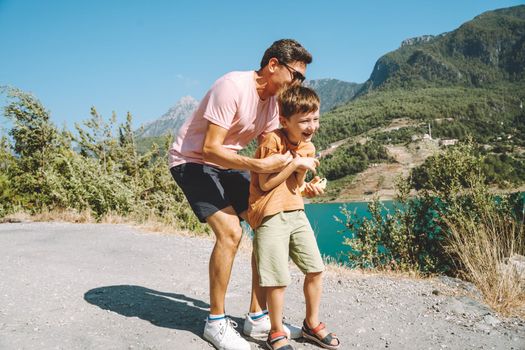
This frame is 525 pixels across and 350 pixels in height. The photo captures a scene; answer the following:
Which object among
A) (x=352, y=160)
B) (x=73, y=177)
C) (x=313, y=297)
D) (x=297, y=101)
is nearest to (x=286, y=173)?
(x=297, y=101)

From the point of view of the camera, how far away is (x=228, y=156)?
237cm

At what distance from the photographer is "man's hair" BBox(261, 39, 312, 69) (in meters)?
2.56

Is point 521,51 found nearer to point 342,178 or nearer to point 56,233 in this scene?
point 342,178

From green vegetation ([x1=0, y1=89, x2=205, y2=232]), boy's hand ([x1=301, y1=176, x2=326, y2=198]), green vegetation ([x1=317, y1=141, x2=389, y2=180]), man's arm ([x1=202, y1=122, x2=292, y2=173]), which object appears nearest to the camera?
man's arm ([x1=202, y1=122, x2=292, y2=173])

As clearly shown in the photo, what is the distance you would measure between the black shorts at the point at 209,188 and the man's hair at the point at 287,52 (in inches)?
34.2

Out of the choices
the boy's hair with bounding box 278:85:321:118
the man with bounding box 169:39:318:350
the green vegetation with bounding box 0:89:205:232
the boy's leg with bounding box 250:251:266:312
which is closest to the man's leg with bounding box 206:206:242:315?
the man with bounding box 169:39:318:350

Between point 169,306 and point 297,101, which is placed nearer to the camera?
point 297,101

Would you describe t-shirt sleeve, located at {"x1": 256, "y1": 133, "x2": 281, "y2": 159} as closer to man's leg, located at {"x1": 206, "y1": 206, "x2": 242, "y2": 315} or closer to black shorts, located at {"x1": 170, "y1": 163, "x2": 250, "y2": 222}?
black shorts, located at {"x1": 170, "y1": 163, "x2": 250, "y2": 222}

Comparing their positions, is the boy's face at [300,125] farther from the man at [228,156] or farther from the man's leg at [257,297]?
the man's leg at [257,297]

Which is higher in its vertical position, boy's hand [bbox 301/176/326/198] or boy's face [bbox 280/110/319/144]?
boy's face [bbox 280/110/319/144]

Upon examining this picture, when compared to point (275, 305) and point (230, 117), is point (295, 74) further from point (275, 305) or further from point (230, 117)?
point (275, 305)

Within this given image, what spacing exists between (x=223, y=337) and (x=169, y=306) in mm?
1078

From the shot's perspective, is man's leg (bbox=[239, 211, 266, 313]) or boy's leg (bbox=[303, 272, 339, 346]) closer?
boy's leg (bbox=[303, 272, 339, 346])

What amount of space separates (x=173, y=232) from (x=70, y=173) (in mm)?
4090
